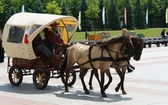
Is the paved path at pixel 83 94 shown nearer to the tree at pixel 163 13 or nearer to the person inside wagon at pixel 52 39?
the person inside wagon at pixel 52 39

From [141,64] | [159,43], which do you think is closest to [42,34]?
[141,64]

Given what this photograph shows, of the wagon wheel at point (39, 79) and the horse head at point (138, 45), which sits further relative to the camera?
the wagon wheel at point (39, 79)

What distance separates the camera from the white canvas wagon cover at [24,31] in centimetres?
1314

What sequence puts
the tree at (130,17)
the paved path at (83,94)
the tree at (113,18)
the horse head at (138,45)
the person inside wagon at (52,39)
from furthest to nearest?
the tree at (130,17)
the tree at (113,18)
the person inside wagon at (52,39)
the horse head at (138,45)
the paved path at (83,94)

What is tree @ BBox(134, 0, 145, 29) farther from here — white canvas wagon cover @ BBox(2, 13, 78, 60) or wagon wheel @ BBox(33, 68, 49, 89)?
wagon wheel @ BBox(33, 68, 49, 89)

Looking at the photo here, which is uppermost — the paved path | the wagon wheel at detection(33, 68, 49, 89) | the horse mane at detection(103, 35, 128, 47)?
the horse mane at detection(103, 35, 128, 47)

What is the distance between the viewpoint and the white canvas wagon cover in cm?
1314

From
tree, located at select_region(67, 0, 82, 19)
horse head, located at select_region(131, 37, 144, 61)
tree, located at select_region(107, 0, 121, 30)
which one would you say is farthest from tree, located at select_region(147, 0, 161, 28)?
horse head, located at select_region(131, 37, 144, 61)

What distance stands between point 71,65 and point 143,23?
3674 inches

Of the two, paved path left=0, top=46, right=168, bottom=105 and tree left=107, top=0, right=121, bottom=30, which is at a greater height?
tree left=107, top=0, right=121, bottom=30

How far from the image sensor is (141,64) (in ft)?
71.8

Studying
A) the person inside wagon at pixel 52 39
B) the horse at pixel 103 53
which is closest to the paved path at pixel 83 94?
the horse at pixel 103 53

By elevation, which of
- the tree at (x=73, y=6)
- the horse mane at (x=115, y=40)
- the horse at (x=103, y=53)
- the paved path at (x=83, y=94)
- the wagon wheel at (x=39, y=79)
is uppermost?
the tree at (x=73, y=6)

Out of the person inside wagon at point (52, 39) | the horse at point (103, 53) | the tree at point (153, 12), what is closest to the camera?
the horse at point (103, 53)
